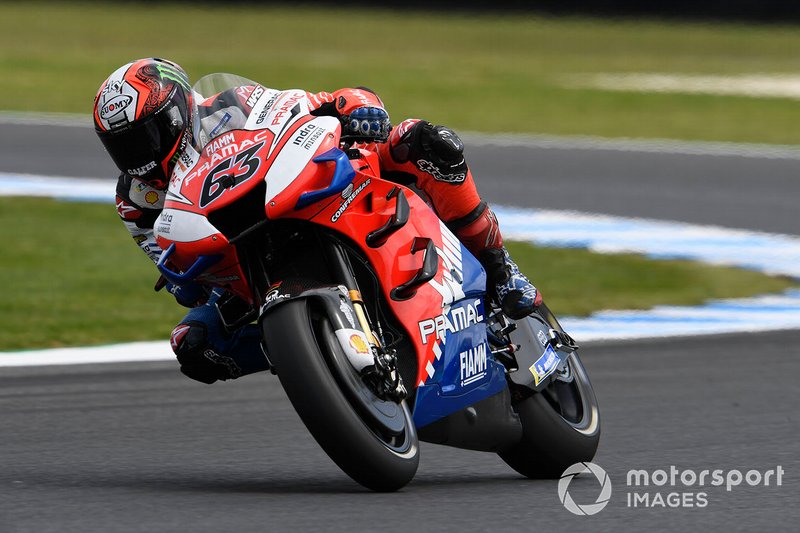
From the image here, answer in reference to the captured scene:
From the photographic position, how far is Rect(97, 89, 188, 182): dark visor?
4457mm

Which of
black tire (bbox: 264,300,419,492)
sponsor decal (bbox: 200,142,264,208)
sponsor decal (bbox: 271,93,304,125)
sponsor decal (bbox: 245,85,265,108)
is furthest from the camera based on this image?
sponsor decal (bbox: 245,85,265,108)

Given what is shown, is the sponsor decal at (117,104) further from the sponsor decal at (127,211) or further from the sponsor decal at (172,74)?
the sponsor decal at (127,211)

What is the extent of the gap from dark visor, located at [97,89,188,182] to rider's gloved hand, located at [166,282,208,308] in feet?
1.35

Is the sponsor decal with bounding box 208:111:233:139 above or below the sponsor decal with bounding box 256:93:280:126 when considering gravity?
below

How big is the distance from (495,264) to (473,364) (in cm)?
59

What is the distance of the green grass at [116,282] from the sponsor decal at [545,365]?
3.21 m

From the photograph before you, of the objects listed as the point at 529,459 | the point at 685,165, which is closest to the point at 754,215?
the point at 685,165

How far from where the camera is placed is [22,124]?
16.7 meters

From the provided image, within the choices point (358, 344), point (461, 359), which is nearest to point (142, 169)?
point (358, 344)

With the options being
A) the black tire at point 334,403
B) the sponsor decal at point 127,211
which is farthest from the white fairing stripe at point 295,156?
the sponsor decal at point 127,211

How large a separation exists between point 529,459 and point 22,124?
42.1 ft

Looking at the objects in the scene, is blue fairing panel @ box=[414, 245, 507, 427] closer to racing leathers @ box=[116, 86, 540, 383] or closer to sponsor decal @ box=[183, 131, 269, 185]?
racing leathers @ box=[116, 86, 540, 383]

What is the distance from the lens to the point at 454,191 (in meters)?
5.06

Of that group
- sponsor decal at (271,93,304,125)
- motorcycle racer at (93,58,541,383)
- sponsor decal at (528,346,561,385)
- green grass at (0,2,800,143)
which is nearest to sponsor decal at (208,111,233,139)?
motorcycle racer at (93,58,541,383)
